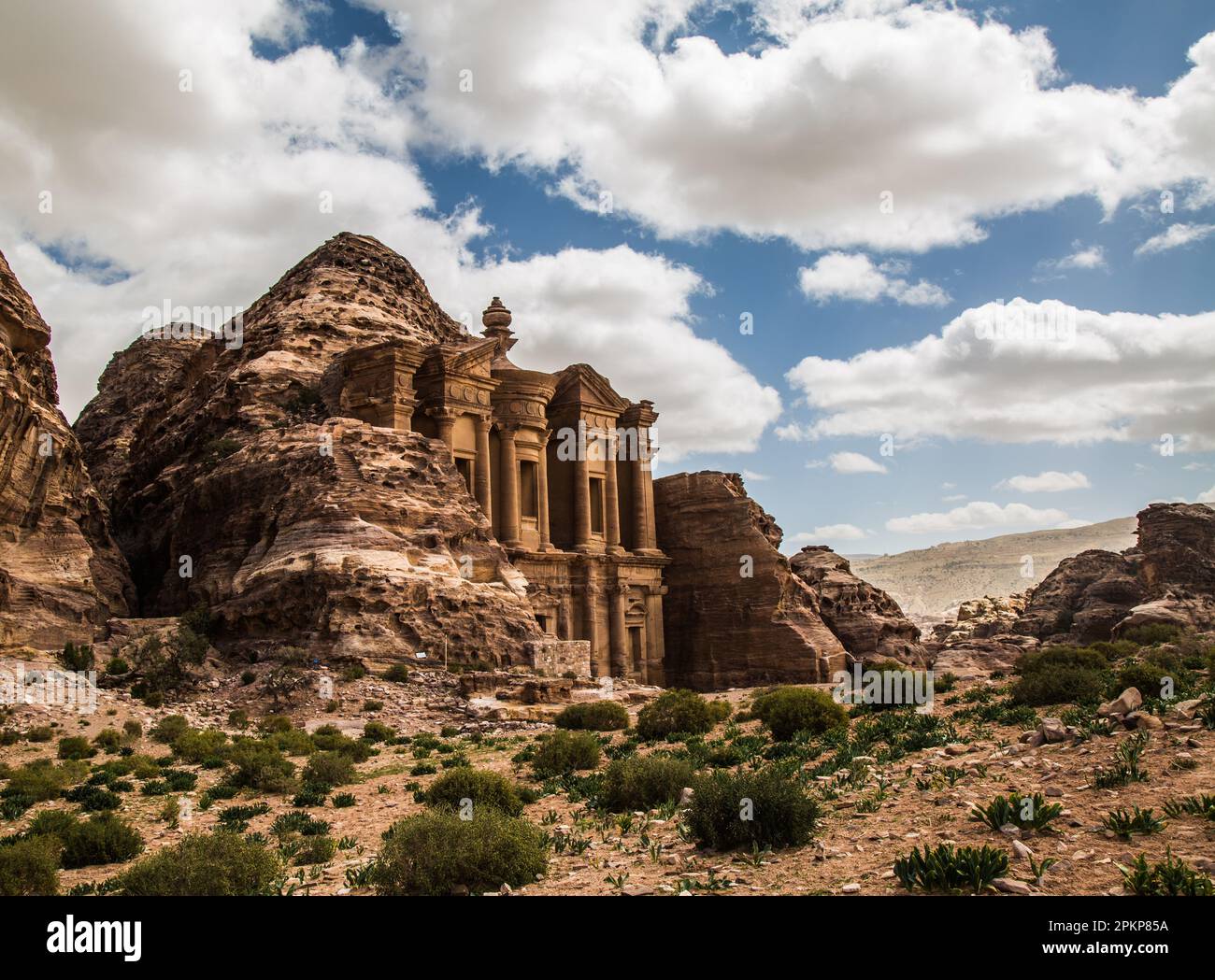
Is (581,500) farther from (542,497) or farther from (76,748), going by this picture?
(76,748)

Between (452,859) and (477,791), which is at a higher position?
(452,859)

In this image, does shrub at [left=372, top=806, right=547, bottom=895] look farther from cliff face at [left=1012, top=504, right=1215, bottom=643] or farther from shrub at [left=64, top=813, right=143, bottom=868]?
cliff face at [left=1012, top=504, right=1215, bottom=643]

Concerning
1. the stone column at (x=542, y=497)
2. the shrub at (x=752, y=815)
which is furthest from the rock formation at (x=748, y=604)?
the shrub at (x=752, y=815)

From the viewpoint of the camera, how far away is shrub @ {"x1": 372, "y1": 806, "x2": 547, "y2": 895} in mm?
9383

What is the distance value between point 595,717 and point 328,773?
8.51 meters

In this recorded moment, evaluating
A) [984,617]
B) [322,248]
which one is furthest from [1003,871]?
[984,617]

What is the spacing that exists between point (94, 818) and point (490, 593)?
775 inches

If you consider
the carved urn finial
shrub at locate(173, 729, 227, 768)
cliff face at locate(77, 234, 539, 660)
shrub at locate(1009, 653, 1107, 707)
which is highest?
the carved urn finial

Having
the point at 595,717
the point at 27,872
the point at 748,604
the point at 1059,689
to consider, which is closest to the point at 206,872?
the point at 27,872

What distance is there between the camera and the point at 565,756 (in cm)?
1789

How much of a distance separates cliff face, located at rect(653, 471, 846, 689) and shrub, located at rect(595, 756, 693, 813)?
112ft

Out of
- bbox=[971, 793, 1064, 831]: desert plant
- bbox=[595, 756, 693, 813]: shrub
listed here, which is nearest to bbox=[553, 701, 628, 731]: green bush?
bbox=[595, 756, 693, 813]: shrub

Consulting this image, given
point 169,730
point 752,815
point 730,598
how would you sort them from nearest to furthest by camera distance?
point 752,815 → point 169,730 → point 730,598
